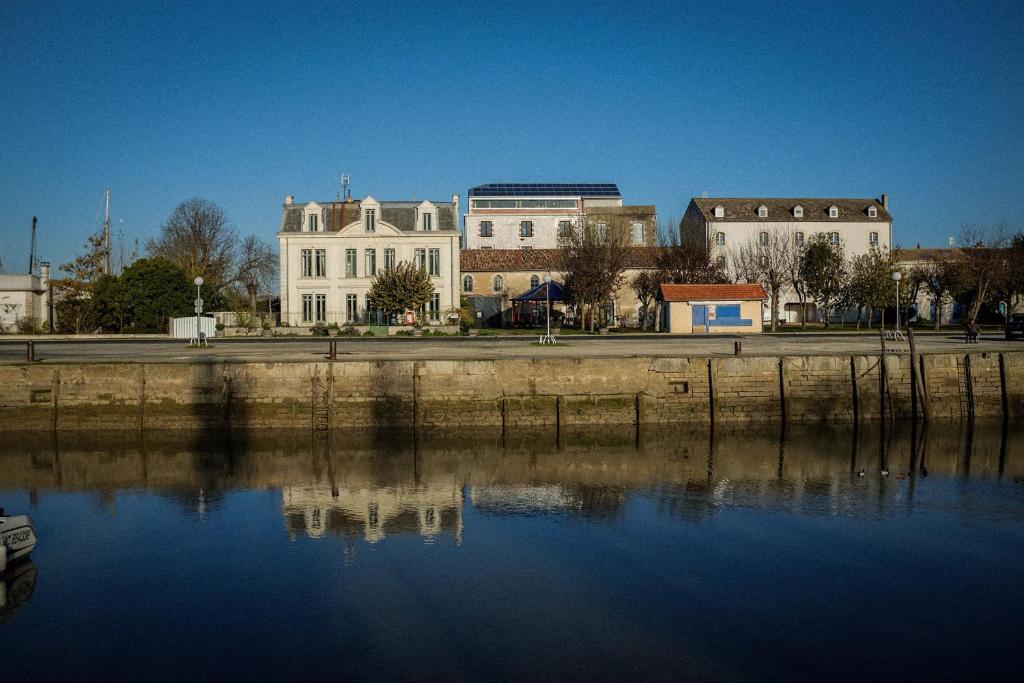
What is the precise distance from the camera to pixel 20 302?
51094 mm

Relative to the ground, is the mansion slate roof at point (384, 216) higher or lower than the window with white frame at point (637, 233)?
lower

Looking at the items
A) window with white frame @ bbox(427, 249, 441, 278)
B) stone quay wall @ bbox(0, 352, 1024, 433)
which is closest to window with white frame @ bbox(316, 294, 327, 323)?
window with white frame @ bbox(427, 249, 441, 278)

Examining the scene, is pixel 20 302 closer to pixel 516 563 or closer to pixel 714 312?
pixel 714 312

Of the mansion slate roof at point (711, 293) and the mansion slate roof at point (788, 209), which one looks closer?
the mansion slate roof at point (711, 293)

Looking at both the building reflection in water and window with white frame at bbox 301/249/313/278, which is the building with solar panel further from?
the building reflection in water

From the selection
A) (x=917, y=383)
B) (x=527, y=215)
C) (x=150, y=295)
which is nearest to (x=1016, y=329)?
(x=917, y=383)

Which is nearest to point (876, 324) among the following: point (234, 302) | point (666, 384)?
point (666, 384)

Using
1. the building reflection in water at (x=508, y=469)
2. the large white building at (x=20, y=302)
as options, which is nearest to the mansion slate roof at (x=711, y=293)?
the building reflection in water at (x=508, y=469)

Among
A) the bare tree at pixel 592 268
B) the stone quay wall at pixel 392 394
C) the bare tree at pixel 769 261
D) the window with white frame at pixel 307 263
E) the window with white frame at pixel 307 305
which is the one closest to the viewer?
the stone quay wall at pixel 392 394

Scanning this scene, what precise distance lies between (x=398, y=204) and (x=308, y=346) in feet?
74.0

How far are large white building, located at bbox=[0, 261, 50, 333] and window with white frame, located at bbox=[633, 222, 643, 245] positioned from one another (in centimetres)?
4763

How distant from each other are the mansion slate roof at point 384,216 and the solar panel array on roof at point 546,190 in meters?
Answer: 26.6

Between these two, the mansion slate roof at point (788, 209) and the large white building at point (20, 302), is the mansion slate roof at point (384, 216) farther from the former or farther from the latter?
the mansion slate roof at point (788, 209)

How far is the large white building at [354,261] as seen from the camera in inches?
2082
